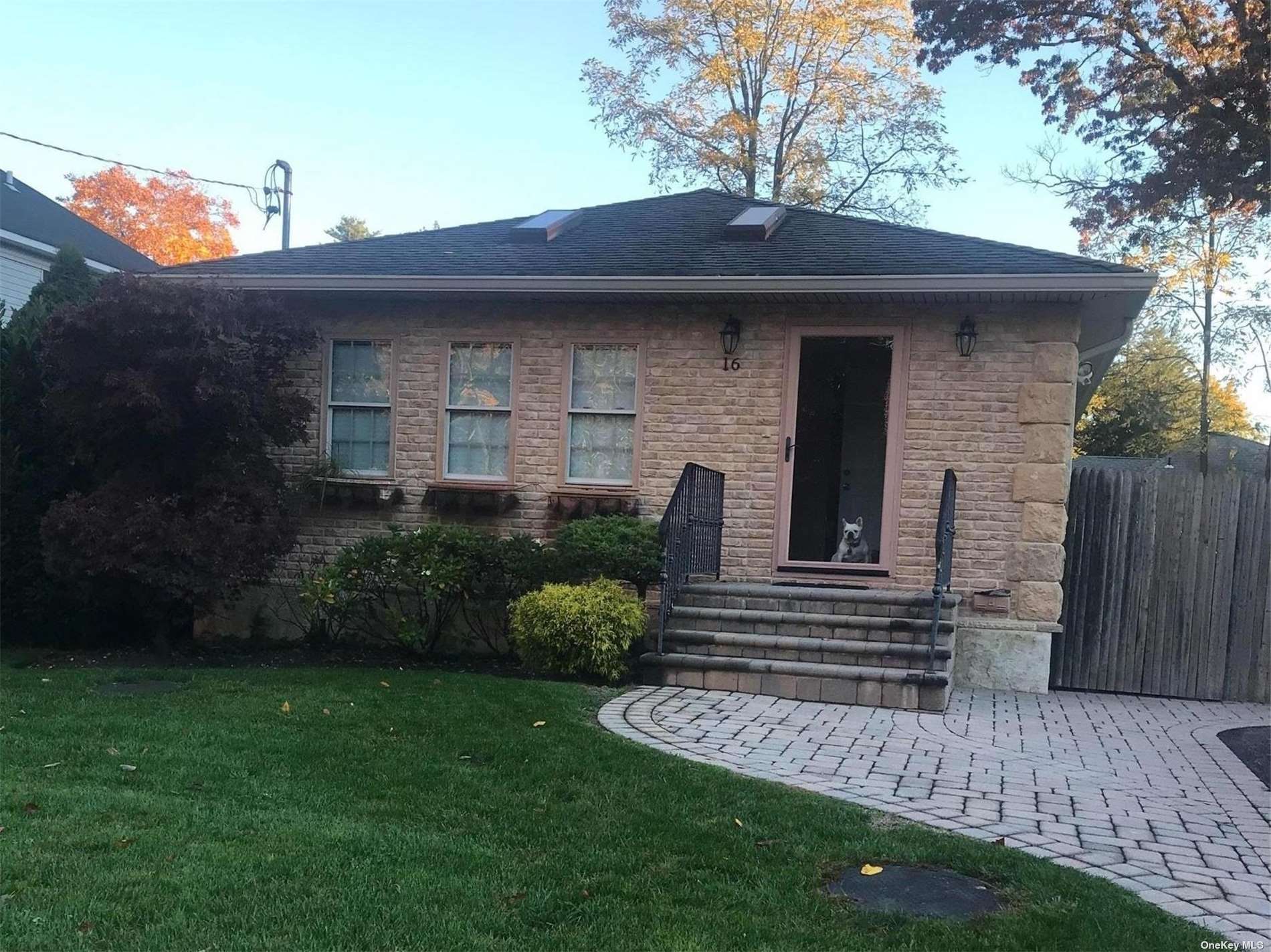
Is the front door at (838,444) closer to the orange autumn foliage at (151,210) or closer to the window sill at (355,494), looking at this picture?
the window sill at (355,494)

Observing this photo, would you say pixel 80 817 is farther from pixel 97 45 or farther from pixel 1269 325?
pixel 1269 325

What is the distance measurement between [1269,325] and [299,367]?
88.6 feet

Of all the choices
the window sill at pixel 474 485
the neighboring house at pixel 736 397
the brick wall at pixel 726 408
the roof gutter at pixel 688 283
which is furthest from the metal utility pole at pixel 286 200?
the window sill at pixel 474 485

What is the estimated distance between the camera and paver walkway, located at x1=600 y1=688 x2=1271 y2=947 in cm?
378

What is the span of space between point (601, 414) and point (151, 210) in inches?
979

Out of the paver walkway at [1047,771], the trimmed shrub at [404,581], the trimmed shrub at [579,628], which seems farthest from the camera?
the trimmed shrub at [404,581]

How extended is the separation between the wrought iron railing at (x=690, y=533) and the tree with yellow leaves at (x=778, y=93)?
650 inches

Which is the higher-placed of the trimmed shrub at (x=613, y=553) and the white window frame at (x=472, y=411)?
the white window frame at (x=472, y=411)

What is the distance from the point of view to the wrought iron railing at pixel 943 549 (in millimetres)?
7199

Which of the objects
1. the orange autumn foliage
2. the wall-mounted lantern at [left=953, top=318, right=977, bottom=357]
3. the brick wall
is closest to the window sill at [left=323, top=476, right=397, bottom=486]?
the brick wall

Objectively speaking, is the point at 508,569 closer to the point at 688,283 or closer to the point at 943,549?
the point at 688,283

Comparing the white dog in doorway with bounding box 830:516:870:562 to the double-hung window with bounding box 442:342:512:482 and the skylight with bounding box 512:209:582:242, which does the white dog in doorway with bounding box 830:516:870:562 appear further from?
the skylight with bounding box 512:209:582:242

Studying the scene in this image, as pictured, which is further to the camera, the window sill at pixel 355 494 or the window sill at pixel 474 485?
the window sill at pixel 355 494

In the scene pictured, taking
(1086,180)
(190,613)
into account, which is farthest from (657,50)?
(190,613)
